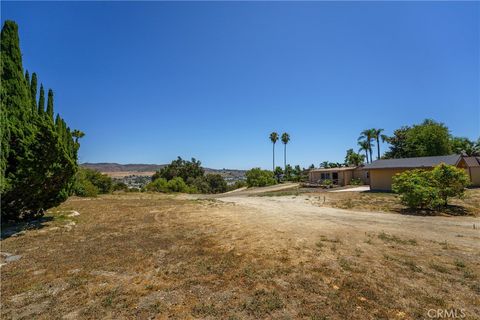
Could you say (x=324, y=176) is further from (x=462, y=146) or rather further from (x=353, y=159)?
(x=462, y=146)

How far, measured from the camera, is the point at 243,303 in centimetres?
426

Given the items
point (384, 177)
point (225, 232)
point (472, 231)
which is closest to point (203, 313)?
point (225, 232)

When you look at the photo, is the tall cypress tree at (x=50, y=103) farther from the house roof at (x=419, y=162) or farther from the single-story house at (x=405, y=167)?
the house roof at (x=419, y=162)

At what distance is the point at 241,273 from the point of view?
18.0 ft

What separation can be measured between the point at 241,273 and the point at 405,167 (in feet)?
86.4

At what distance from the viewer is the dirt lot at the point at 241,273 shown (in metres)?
4.11

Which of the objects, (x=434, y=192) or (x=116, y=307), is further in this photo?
(x=434, y=192)

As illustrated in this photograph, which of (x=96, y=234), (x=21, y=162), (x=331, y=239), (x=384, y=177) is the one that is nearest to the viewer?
(x=331, y=239)

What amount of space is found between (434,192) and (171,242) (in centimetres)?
1446

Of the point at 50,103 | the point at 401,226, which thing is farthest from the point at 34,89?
the point at 401,226

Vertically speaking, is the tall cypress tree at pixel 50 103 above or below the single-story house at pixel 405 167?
above

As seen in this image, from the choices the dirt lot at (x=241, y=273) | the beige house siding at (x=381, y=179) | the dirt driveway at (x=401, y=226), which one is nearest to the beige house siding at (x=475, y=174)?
the beige house siding at (x=381, y=179)

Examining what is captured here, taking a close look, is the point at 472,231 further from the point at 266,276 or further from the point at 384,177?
the point at 384,177

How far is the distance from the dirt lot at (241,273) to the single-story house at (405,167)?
18.5 meters
